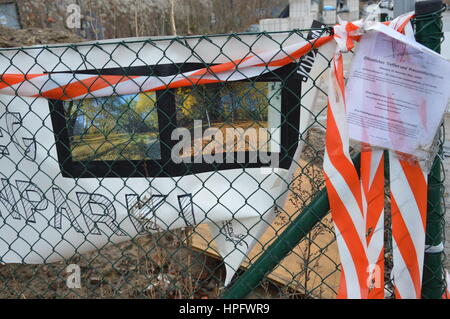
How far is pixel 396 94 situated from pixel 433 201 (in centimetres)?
43

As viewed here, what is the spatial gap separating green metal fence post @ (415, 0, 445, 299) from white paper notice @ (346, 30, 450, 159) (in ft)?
0.35

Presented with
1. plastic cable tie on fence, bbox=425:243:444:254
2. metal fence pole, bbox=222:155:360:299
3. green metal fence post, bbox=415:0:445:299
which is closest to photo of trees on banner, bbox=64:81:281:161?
metal fence pole, bbox=222:155:360:299

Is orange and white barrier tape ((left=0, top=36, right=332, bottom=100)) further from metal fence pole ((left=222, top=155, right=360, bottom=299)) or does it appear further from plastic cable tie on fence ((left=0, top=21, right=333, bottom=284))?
metal fence pole ((left=222, top=155, right=360, bottom=299))

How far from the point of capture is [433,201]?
1.63 meters

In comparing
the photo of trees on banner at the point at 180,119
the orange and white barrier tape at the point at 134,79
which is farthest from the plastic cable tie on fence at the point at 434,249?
the orange and white barrier tape at the point at 134,79

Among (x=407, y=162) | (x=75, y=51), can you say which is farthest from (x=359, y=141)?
(x=75, y=51)

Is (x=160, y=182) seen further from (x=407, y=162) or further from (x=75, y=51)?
(x=407, y=162)

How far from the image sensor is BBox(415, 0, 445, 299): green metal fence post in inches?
58.4

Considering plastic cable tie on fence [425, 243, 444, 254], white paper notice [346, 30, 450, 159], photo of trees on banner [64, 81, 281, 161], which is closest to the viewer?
white paper notice [346, 30, 450, 159]

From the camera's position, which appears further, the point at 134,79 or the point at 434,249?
the point at 134,79

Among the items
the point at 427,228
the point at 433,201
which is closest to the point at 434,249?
the point at 427,228

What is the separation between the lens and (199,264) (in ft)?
10.9

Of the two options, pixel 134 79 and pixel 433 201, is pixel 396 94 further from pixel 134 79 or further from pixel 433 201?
pixel 134 79

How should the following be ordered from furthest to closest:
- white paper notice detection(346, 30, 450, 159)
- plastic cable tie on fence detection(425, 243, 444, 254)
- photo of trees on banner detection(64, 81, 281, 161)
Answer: photo of trees on banner detection(64, 81, 281, 161) < plastic cable tie on fence detection(425, 243, 444, 254) < white paper notice detection(346, 30, 450, 159)
